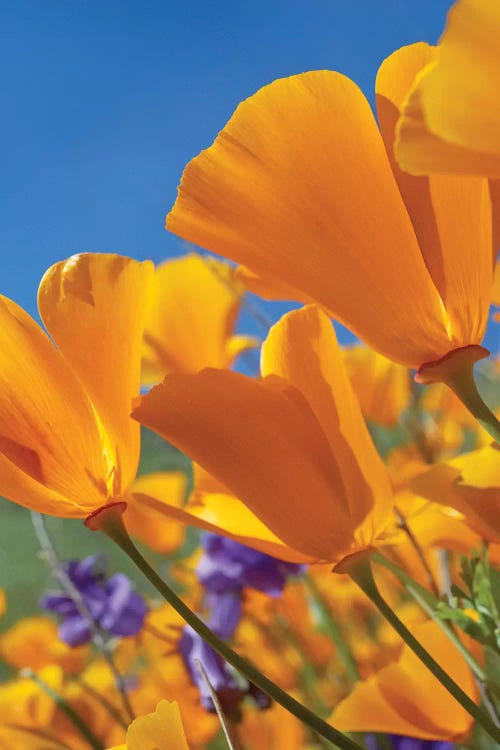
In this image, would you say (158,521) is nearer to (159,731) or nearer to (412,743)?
(412,743)

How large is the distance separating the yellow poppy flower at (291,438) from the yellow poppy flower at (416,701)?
0.57 feet

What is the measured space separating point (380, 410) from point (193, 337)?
32 centimetres

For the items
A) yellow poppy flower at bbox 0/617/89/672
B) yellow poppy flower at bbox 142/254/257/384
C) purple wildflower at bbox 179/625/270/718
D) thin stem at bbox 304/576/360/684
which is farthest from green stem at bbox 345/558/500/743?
yellow poppy flower at bbox 0/617/89/672

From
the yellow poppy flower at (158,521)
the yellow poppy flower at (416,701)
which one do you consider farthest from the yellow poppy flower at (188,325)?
the yellow poppy flower at (416,701)

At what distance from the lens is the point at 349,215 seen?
15.1 inches

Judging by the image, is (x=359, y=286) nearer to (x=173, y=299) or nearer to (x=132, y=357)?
(x=132, y=357)

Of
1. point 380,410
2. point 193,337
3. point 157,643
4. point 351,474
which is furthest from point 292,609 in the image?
point 351,474

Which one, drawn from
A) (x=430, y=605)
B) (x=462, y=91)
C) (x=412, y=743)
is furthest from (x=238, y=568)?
(x=462, y=91)

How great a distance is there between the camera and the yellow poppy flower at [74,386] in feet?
1.44

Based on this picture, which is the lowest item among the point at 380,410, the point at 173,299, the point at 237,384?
the point at 380,410

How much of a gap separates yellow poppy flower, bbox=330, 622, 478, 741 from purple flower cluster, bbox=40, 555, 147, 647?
574 millimetres

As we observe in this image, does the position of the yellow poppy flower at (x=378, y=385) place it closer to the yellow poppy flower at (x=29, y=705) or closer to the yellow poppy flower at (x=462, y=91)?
the yellow poppy flower at (x=29, y=705)

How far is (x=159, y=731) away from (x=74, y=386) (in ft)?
0.52

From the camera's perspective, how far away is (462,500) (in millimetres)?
434
